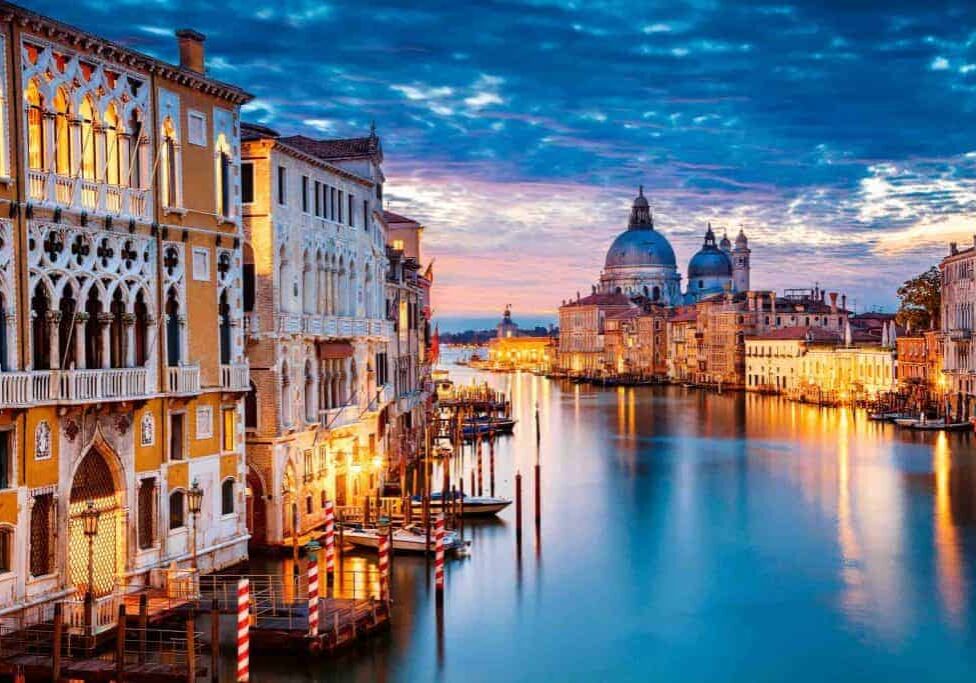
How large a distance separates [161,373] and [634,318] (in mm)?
81303

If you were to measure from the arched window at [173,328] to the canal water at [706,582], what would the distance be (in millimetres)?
3550

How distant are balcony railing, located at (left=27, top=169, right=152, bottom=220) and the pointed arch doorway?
246cm

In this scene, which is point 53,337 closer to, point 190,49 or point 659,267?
point 190,49

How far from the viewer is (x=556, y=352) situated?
112312 millimetres

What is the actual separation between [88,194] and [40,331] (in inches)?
59.7

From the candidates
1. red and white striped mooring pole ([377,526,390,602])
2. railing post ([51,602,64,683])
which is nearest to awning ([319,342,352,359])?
red and white striped mooring pole ([377,526,390,602])

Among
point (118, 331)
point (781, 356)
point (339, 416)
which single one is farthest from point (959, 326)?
point (118, 331)

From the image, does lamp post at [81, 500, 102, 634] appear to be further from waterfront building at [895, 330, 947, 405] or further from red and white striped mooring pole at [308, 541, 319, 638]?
waterfront building at [895, 330, 947, 405]

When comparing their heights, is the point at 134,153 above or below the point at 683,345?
above

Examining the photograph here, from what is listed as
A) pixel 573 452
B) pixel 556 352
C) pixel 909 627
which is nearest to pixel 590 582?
pixel 909 627

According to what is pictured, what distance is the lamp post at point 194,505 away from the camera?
13.9 metres

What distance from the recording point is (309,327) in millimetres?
18062

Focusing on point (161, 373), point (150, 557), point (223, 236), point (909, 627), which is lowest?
point (909, 627)

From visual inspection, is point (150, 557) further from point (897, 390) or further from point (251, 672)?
point (897, 390)
